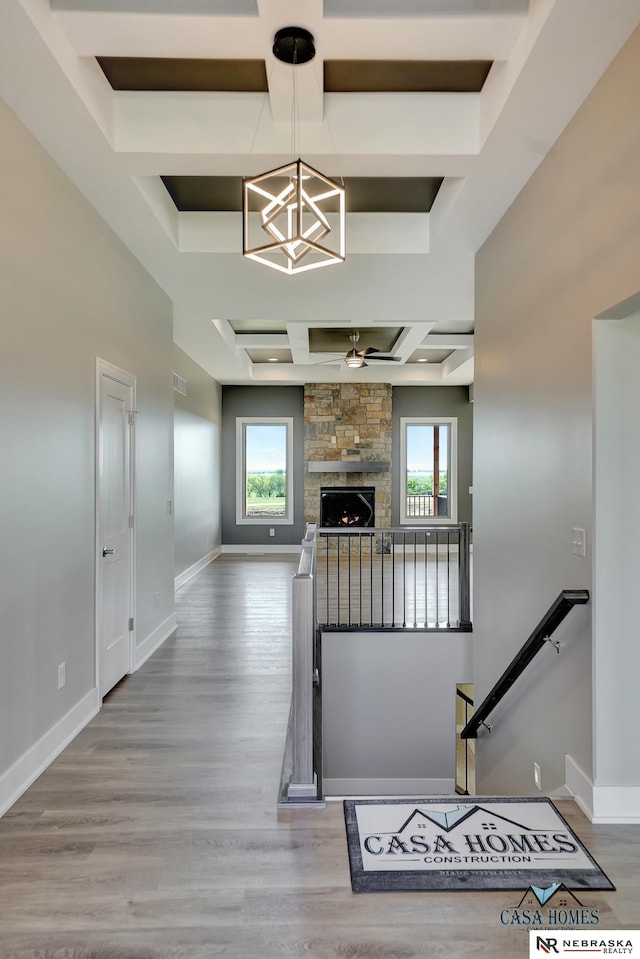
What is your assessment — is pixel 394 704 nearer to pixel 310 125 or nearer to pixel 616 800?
pixel 616 800

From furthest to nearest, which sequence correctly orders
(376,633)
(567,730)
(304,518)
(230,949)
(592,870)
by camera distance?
(304,518) < (376,633) < (567,730) < (592,870) < (230,949)

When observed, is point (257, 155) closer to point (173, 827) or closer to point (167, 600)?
point (173, 827)

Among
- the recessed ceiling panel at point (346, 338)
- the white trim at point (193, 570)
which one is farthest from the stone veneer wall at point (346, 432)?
the white trim at point (193, 570)

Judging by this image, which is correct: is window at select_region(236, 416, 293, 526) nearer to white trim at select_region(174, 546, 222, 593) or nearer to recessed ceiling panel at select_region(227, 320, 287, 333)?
white trim at select_region(174, 546, 222, 593)

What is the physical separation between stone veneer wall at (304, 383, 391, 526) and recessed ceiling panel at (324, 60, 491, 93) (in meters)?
7.03

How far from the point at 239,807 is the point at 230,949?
0.78 metres

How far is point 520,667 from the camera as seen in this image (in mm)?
2824

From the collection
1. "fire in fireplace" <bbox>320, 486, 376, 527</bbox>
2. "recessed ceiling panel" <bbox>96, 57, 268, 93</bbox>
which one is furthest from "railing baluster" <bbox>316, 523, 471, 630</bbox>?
"recessed ceiling panel" <bbox>96, 57, 268, 93</bbox>

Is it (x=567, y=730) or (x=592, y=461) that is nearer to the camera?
(x=592, y=461)

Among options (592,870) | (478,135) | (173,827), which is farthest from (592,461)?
(173,827)

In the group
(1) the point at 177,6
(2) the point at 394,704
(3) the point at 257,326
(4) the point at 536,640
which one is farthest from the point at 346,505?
(1) the point at 177,6

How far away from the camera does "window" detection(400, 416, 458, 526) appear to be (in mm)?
10289

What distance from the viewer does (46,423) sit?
2.83m

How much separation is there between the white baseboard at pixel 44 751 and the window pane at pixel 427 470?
7.63 m
